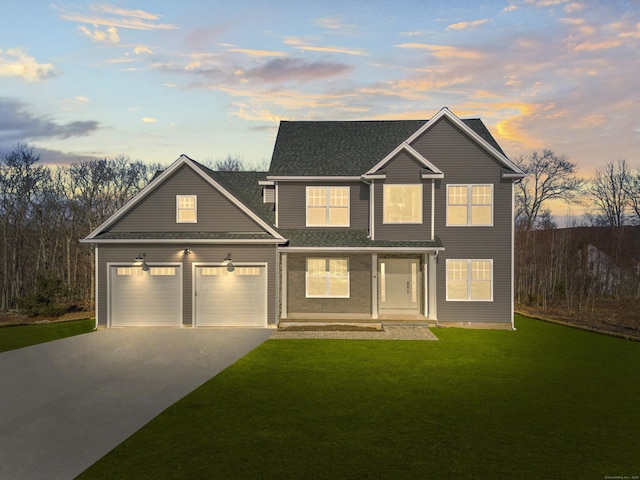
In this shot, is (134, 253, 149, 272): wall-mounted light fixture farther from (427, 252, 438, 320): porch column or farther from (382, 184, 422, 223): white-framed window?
(427, 252, 438, 320): porch column

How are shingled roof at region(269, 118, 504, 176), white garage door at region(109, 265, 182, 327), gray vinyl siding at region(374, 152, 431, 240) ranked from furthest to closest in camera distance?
shingled roof at region(269, 118, 504, 176)
gray vinyl siding at region(374, 152, 431, 240)
white garage door at region(109, 265, 182, 327)

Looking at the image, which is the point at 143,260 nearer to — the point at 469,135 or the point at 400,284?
the point at 400,284

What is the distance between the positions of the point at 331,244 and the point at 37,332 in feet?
40.2

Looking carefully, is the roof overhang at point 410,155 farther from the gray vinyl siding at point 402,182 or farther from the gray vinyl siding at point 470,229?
the gray vinyl siding at point 470,229

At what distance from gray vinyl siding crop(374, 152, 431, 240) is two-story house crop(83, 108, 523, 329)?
1.6 inches

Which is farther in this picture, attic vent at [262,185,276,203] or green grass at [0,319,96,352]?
attic vent at [262,185,276,203]

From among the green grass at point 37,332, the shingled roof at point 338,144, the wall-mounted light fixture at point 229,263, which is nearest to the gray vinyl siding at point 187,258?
the wall-mounted light fixture at point 229,263

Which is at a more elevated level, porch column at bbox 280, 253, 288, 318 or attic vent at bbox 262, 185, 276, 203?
attic vent at bbox 262, 185, 276, 203

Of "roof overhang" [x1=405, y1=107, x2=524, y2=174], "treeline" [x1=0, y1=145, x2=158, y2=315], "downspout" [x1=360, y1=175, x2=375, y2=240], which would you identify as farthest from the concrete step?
"treeline" [x1=0, y1=145, x2=158, y2=315]

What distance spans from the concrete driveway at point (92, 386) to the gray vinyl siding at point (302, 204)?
516cm

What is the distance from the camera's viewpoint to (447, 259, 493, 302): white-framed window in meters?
19.5

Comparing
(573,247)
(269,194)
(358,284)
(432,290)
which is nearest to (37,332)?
(269,194)

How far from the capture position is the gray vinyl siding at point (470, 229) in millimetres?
19375

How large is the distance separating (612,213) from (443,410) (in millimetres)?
41183
